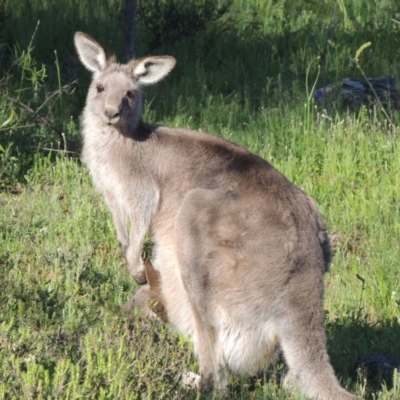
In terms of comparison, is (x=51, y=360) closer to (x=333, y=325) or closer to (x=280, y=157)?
(x=333, y=325)

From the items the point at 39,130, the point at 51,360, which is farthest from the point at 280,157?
the point at 51,360

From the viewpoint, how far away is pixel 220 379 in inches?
209

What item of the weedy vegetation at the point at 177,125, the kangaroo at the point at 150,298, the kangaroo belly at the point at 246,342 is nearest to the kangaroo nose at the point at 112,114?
the weedy vegetation at the point at 177,125

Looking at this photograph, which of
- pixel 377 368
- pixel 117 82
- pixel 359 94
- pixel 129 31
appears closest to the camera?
pixel 377 368

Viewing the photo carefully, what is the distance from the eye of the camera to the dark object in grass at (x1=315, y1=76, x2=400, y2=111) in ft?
31.9

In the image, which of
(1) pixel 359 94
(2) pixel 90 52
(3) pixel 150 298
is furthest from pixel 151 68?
(1) pixel 359 94

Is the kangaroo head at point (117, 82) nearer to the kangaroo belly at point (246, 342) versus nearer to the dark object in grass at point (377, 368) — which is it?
the kangaroo belly at point (246, 342)

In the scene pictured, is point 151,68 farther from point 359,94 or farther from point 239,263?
point 359,94

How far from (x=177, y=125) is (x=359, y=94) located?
1999 millimetres

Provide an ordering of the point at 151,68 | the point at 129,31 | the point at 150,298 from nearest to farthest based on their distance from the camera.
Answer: the point at 150,298 < the point at 151,68 < the point at 129,31

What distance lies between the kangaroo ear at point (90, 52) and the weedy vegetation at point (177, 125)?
1.25 ft

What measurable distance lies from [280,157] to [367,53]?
3021 mm

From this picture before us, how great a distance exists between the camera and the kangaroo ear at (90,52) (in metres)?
6.73

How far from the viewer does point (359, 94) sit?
989cm
